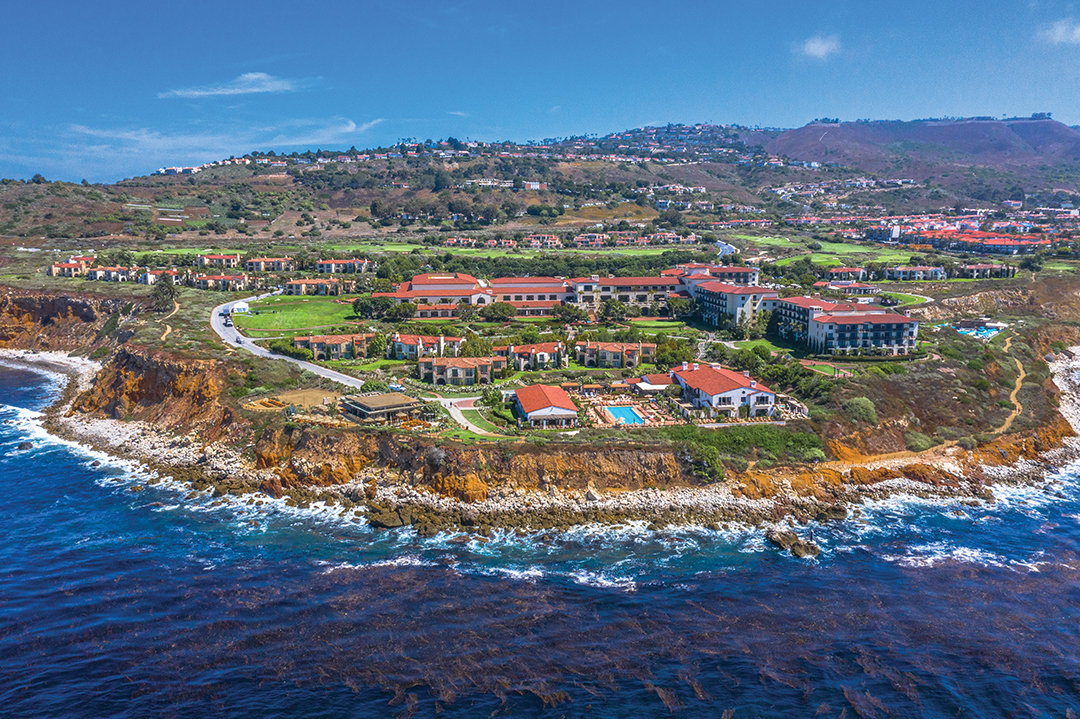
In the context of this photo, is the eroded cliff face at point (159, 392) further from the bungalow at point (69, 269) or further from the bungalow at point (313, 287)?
the bungalow at point (69, 269)

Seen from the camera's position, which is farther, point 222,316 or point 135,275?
point 135,275

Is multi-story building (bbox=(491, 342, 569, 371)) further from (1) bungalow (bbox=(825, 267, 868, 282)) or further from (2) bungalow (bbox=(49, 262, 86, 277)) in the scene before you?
(2) bungalow (bbox=(49, 262, 86, 277))

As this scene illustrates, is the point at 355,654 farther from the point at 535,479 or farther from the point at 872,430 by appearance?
the point at 872,430

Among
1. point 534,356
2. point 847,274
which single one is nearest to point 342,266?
point 534,356

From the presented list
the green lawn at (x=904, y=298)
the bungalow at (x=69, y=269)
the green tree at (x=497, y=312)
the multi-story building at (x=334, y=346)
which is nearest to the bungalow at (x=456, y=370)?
the multi-story building at (x=334, y=346)

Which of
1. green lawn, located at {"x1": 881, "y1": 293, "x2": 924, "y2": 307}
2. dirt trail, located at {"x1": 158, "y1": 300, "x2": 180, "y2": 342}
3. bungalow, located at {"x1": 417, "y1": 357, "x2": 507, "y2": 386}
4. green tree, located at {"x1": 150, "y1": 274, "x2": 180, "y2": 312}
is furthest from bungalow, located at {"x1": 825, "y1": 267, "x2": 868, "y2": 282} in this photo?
green tree, located at {"x1": 150, "y1": 274, "x2": 180, "y2": 312}

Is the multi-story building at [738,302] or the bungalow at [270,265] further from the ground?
the bungalow at [270,265]

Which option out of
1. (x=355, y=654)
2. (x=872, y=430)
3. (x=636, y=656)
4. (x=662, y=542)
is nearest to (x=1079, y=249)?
(x=872, y=430)
